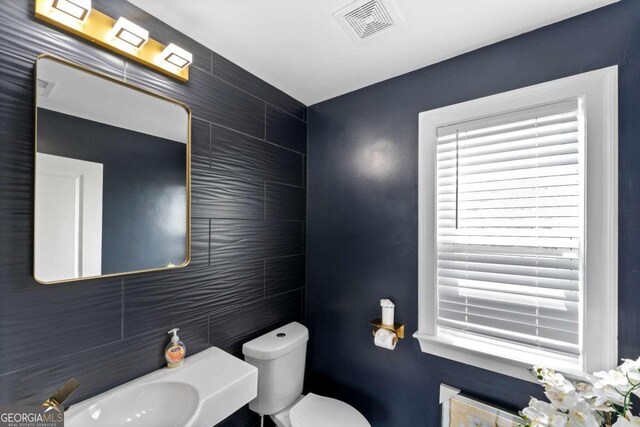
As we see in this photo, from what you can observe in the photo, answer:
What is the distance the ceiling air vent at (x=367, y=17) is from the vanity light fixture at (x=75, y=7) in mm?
885

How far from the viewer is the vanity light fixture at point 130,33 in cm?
97

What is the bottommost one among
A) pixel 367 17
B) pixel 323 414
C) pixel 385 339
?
pixel 323 414

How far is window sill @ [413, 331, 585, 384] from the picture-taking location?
114 cm

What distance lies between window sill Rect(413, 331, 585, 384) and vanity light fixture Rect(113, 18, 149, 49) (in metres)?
1.80

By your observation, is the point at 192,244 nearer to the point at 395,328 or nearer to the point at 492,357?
the point at 395,328

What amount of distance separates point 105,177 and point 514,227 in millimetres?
1715

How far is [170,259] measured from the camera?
119 centimetres

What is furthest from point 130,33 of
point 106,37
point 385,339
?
point 385,339

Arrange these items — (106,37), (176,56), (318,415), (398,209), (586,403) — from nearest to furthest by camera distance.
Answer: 1. (586,403)
2. (106,37)
3. (176,56)
4. (318,415)
5. (398,209)

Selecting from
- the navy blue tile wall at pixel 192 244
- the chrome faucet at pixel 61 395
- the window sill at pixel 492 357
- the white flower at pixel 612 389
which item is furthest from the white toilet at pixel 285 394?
the white flower at pixel 612 389

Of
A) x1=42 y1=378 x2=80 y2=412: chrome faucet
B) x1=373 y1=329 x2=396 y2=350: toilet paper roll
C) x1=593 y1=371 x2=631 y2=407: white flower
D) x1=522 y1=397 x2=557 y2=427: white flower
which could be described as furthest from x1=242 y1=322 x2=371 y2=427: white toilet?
x1=593 y1=371 x2=631 y2=407: white flower

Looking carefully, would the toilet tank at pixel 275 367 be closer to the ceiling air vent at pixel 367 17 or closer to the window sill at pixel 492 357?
the window sill at pixel 492 357

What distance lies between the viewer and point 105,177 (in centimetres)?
101

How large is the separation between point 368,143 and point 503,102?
0.70 meters
